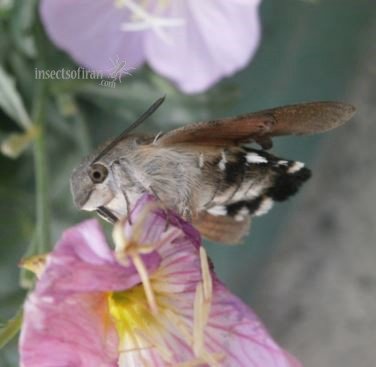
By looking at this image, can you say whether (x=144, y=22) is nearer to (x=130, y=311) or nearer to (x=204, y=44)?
(x=204, y=44)

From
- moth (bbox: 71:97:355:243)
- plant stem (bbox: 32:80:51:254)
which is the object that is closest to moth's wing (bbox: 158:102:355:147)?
moth (bbox: 71:97:355:243)

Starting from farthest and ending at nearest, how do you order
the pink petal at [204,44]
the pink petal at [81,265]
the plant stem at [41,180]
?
the pink petal at [204,44] < the plant stem at [41,180] < the pink petal at [81,265]

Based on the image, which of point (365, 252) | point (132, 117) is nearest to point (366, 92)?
point (365, 252)

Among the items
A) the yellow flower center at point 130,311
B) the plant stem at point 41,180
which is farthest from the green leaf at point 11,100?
the yellow flower center at point 130,311

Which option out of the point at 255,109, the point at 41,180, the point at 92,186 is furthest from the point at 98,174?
the point at 255,109

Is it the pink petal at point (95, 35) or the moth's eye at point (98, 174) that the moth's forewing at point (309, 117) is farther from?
the pink petal at point (95, 35)

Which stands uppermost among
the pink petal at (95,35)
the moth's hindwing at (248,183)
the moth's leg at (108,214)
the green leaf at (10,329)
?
the pink petal at (95,35)
